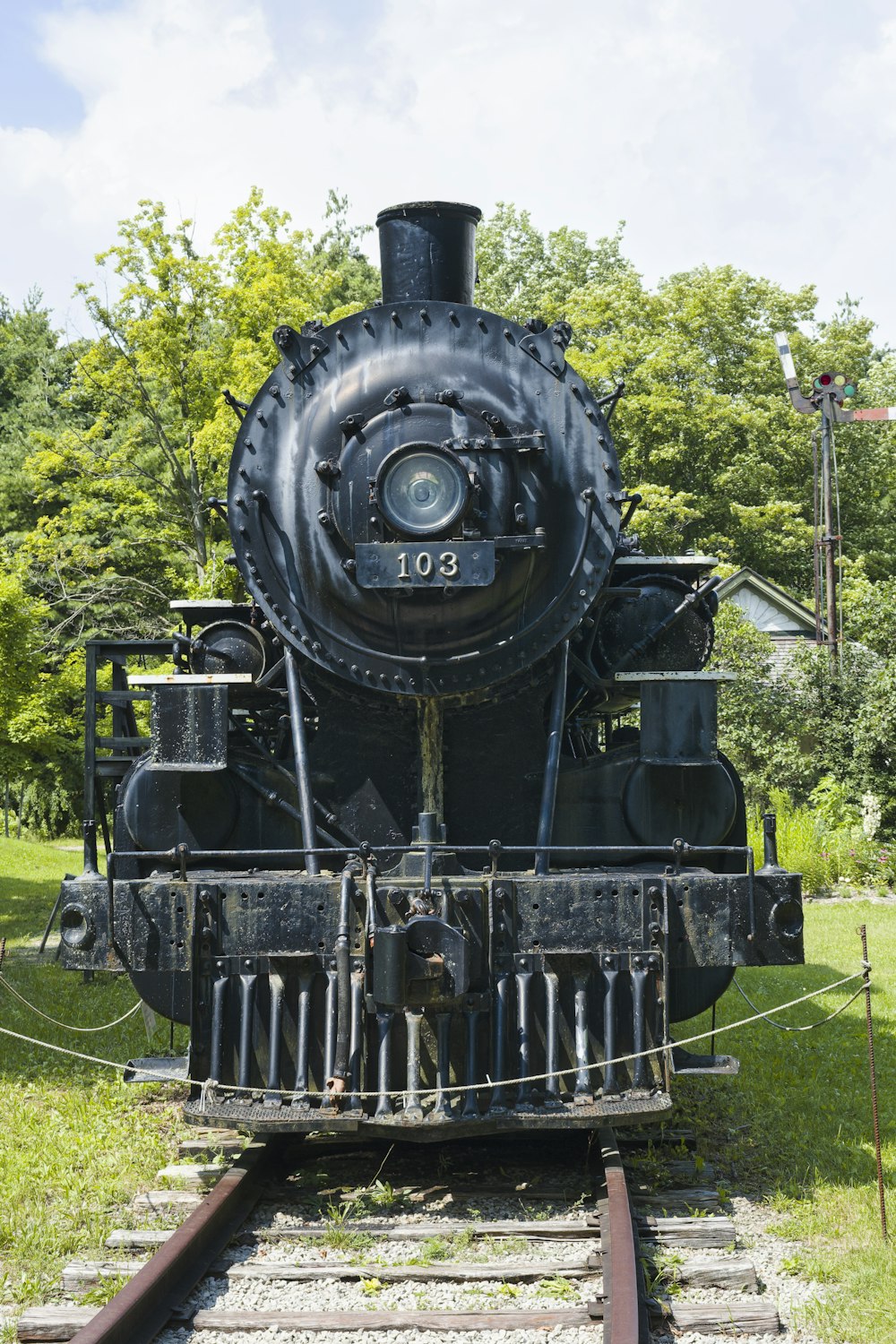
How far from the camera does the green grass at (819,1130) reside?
13.5ft

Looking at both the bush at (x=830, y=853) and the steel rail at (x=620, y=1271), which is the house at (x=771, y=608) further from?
the steel rail at (x=620, y=1271)

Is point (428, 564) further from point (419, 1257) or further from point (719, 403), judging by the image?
point (719, 403)

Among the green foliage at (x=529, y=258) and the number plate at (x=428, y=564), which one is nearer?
the number plate at (x=428, y=564)

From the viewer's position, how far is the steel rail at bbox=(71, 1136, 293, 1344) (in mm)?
3494

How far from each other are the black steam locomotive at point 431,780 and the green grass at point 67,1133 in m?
0.61

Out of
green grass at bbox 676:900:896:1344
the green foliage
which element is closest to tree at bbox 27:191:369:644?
green grass at bbox 676:900:896:1344

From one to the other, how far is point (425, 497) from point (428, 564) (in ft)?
0.93

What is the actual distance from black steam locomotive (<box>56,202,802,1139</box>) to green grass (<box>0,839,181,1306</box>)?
61 cm

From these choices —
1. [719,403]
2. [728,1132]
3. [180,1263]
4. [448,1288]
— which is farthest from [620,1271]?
[719,403]

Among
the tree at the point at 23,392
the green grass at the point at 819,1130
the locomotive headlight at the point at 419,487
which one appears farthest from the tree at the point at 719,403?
the locomotive headlight at the point at 419,487

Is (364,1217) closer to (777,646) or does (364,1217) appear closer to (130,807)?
(130,807)

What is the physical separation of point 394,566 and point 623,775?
141 centimetres

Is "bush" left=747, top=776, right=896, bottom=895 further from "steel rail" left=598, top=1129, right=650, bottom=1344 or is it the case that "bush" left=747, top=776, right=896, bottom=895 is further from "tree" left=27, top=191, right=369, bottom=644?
"steel rail" left=598, top=1129, right=650, bottom=1344

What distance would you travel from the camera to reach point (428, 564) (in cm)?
546
